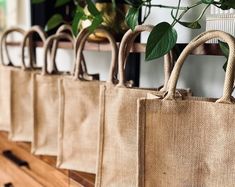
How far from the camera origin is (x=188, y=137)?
0.62m

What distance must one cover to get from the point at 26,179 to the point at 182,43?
23.7 inches

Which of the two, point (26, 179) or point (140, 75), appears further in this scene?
point (140, 75)

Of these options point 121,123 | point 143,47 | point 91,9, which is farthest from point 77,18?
point 121,123

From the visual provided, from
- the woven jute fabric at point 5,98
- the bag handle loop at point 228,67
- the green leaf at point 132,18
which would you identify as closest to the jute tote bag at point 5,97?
the woven jute fabric at point 5,98

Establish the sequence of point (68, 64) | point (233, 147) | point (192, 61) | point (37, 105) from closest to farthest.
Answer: point (233, 147) < point (192, 61) < point (37, 105) < point (68, 64)

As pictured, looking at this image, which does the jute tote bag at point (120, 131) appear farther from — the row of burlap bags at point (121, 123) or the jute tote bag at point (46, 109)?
the jute tote bag at point (46, 109)

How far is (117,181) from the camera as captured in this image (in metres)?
0.79

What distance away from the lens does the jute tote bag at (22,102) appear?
3.67ft

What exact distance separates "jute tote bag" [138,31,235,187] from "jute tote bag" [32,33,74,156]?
1.45ft

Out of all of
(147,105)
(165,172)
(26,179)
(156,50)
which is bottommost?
(26,179)

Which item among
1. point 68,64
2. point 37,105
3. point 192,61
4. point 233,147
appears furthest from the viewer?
point 68,64

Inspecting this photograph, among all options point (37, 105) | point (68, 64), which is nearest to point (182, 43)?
point (37, 105)

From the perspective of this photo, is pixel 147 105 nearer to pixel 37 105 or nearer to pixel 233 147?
pixel 233 147

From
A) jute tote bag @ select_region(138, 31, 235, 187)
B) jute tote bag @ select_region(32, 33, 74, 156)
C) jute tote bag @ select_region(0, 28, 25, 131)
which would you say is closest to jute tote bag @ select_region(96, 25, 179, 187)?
jute tote bag @ select_region(138, 31, 235, 187)
